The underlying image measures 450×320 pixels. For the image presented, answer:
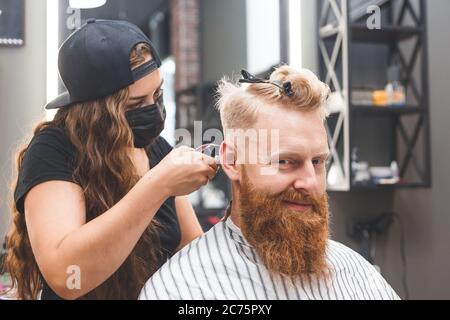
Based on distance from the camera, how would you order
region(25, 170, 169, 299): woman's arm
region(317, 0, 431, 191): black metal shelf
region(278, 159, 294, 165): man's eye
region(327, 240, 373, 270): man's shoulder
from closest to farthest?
region(25, 170, 169, 299): woman's arm, region(278, 159, 294, 165): man's eye, region(327, 240, 373, 270): man's shoulder, region(317, 0, 431, 191): black metal shelf

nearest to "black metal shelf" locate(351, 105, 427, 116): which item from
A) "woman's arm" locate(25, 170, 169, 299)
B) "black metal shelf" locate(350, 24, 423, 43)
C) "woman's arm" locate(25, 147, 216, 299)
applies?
"black metal shelf" locate(350, 24, 423, 43)

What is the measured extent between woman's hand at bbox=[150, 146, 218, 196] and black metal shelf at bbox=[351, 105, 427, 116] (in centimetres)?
122

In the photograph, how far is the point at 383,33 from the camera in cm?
236

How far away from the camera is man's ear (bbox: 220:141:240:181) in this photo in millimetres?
1244

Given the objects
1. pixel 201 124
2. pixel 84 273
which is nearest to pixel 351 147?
pixel 201 124

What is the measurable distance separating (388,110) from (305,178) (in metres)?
1.31

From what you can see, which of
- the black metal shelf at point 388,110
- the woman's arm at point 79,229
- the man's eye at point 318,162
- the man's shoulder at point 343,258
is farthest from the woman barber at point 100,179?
the black metal shelf at point 388,110

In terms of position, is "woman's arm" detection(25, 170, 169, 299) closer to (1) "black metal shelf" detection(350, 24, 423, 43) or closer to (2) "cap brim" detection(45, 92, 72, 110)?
(2) "cap brim" detection(45, 92, 72, 110)

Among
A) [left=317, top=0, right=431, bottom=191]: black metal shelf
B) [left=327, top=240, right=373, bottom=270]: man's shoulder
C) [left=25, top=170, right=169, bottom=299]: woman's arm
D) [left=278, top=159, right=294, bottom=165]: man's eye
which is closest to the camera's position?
[left=25, top=170, right=169, bottom=299]: woman's arm

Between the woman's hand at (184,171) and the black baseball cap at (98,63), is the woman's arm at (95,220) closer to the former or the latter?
the woman's hand at (184,171)

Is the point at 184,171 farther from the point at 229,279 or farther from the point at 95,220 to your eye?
the point at 229,279

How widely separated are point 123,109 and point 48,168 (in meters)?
0.23

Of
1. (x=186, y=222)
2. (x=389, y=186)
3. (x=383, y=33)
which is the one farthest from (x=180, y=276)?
(x=383, y=33)
